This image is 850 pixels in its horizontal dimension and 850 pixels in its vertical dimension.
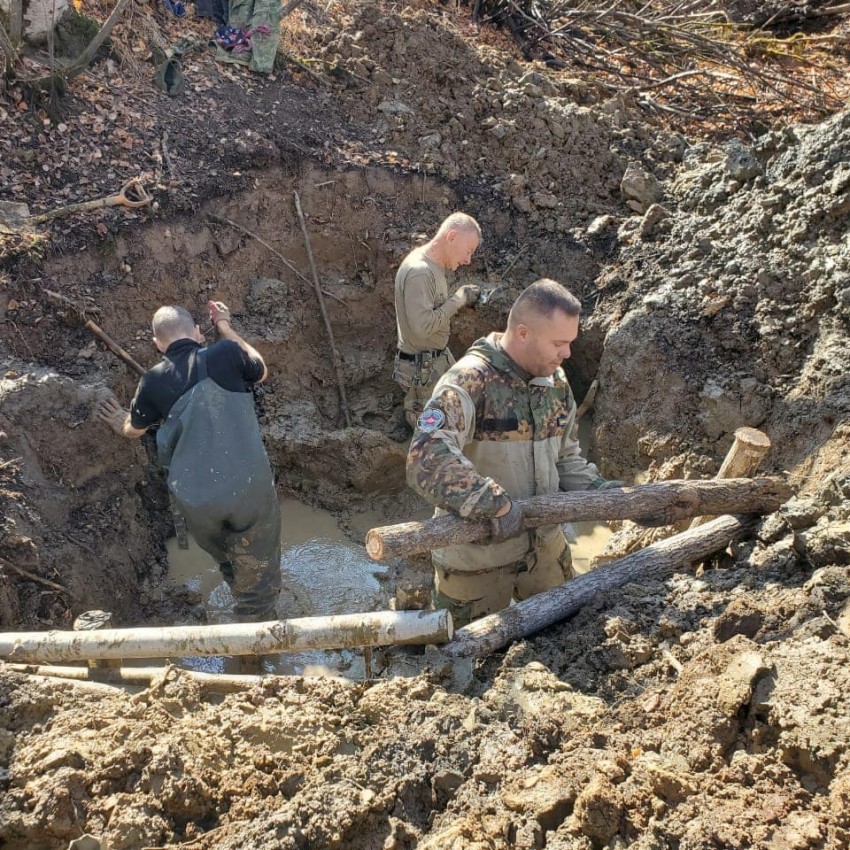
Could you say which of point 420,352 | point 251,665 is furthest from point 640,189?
point 251,665

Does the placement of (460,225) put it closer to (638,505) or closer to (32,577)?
(638,505)

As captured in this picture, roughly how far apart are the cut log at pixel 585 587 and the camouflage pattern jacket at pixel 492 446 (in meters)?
0.40

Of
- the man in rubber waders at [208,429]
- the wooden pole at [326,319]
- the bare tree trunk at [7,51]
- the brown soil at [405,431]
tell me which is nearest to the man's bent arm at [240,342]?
the man in rubber waders at [208,429]

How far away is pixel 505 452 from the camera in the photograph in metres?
3.71

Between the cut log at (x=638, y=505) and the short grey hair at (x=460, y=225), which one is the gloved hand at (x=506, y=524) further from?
the short grey hair at (x=460, y=225)

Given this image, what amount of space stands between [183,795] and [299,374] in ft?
15.3

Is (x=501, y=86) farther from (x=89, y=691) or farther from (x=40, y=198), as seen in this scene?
(x=89, y=691)

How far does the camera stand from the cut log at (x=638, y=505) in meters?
3.35

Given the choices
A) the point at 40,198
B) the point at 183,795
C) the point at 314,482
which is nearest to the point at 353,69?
the point at 40,198

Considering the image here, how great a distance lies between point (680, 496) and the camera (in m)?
3.85

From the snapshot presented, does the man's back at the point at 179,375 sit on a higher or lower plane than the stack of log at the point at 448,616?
higher

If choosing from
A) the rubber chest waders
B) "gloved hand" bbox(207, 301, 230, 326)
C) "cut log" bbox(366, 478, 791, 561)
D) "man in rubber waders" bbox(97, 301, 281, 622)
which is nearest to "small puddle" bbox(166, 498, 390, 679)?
the rubber chest waders

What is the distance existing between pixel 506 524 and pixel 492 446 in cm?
48

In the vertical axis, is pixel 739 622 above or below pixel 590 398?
above
